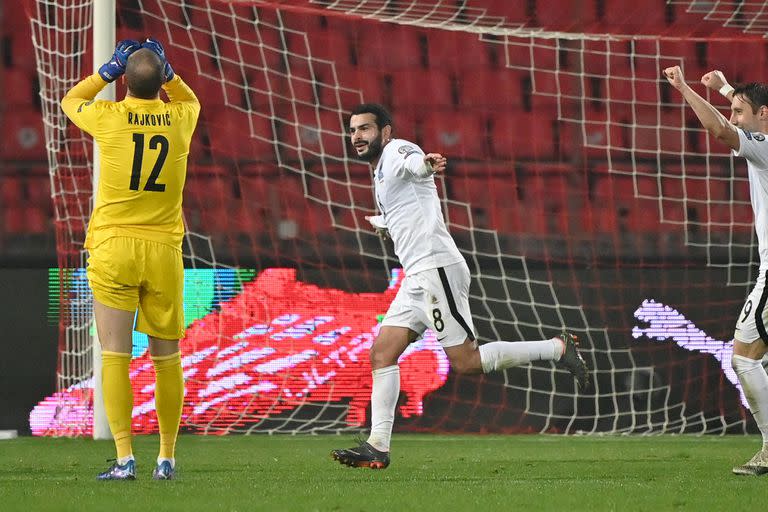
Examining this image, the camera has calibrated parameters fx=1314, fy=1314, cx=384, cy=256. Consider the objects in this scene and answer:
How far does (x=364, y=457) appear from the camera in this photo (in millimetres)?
5152

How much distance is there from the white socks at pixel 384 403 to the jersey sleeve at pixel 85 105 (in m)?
1.50

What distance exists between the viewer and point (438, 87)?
10859 mm

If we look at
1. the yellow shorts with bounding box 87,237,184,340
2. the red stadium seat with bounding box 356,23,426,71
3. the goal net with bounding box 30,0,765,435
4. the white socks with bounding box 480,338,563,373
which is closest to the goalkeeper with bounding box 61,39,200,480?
the yellow shorts with bounding box 87,237,184,340

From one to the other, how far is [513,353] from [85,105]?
197cm

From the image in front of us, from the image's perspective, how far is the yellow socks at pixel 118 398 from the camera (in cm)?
465

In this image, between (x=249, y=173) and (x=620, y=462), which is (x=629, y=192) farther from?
(x=620, y=462)

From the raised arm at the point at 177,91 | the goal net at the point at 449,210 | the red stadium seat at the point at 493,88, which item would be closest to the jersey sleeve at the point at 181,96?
the raised arm at the point at 177,91

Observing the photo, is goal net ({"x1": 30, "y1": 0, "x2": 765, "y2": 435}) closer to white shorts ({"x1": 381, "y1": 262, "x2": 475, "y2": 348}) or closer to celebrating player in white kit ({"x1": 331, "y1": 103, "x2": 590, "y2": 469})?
celebrating player in white kit ({"x1": 331, "y1": 103, "x2": 590, "y2": 469})

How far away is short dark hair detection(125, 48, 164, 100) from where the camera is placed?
15.1 feet

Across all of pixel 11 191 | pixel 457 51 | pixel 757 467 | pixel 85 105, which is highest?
pixel 457 51

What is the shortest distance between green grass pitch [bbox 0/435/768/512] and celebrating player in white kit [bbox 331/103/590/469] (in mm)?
372

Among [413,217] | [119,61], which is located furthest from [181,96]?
[413,217]

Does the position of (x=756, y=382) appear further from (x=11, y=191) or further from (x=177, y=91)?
(x=11, y=191)

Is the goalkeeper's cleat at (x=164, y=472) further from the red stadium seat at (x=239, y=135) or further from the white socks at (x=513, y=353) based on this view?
the red stadium seat at (x=239, y=135)
